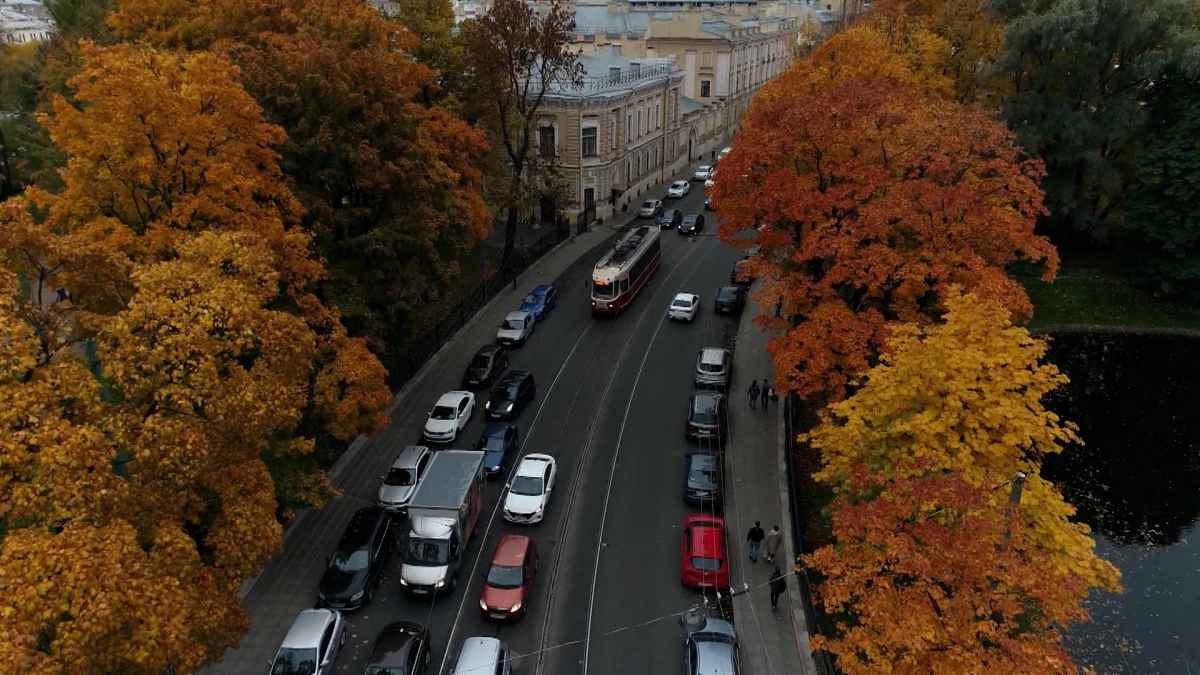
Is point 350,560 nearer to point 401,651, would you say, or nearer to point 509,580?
point 401,651

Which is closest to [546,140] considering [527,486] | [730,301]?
[730,301]

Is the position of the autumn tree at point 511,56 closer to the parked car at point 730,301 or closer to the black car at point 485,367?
the black car at point 485,367

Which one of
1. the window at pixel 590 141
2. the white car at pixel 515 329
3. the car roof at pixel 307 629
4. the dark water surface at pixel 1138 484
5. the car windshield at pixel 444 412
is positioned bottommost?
the dark water surface at pixel 1138 484

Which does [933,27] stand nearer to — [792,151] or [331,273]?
[792,151]

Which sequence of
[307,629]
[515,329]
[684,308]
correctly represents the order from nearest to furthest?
[307,629]
[515,329]
[684,308]

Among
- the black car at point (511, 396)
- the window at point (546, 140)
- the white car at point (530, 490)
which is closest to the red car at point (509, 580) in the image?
the white car at point (530, 490)

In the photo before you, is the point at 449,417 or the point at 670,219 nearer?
the point at 449,417

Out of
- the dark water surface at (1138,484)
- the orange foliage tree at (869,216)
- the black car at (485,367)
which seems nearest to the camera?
the dark water surface at (1138,484)
